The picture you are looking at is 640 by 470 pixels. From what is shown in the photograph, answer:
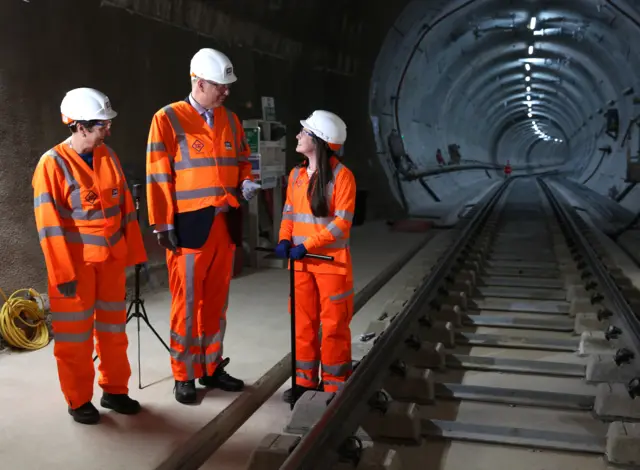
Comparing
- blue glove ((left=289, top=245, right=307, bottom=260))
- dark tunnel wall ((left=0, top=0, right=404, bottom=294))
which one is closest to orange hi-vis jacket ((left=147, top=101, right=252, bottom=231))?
blue glove ((left=289, top=245, right=307, bottom=260))

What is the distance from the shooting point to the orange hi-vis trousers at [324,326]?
14.1ft

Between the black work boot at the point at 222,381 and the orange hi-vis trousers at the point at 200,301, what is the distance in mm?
52

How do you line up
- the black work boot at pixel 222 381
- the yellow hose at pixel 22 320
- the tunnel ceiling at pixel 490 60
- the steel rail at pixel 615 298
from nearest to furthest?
1. the black work boot at pixel 222 381
2. the steel rail at pixel 615 298
3. the yellow hose at pixel 22 320
4. the tunnel ceiling at pixel 490 60

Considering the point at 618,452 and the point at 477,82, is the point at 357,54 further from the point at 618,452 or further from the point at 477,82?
the point at 477,82

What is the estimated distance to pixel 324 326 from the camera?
4.32 meters

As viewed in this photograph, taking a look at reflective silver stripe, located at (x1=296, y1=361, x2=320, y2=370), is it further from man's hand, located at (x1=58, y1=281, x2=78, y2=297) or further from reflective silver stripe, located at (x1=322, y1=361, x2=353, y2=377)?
man's hand, located at (x1=58, y1=281, x2=78, y2=297)

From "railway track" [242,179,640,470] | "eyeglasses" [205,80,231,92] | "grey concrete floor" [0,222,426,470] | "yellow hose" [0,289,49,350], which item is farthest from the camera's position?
"yellow hose" [0,289,49,350]

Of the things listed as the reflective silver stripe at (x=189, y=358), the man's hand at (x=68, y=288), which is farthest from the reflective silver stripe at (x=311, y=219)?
the man's hand at (x=68, y=288)

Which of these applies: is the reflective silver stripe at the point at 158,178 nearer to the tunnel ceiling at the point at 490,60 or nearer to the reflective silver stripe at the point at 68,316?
the reflective silver stripe at the point at 68,316

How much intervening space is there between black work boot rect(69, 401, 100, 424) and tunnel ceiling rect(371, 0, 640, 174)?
11.7 metres

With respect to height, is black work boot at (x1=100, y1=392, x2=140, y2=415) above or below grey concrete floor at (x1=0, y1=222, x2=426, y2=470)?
above

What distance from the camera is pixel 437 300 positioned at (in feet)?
21.0

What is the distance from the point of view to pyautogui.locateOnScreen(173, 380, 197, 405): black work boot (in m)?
4.51

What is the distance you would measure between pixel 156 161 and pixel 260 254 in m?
5.02
